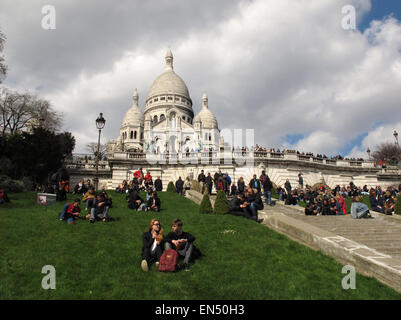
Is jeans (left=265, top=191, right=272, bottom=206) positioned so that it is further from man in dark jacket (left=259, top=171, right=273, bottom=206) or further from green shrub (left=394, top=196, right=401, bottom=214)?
green shrub (left=394, top=196, right=401, bottom=214)

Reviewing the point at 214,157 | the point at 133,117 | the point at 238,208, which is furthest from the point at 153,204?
the point at 133,117

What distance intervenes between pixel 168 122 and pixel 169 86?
18614 millimetres

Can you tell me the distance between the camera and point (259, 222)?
Result: 11453 millimetres

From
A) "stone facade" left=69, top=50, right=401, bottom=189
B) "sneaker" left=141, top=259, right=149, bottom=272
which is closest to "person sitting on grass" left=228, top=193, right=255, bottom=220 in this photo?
"sneaker" left=141, top=259, right=149, bottom=272

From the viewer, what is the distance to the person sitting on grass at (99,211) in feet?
34.8

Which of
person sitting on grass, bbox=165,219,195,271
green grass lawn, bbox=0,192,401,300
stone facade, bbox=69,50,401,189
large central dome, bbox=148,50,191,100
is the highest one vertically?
large central dome, bbox=148,50,191,100

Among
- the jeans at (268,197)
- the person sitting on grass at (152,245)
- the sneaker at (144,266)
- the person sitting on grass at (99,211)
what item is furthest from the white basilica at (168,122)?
the sneaker at (144,266)

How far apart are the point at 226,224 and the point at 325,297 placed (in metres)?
5.16

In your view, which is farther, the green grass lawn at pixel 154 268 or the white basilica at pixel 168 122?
the white basilica at pixel 168 122

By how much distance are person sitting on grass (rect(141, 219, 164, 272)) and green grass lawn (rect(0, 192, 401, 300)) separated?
0.98 ft

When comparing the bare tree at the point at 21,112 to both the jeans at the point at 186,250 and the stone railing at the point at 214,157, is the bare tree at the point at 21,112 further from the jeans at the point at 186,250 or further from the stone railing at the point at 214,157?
the jeans at the point at 186,250

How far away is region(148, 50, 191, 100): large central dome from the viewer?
8525cm
